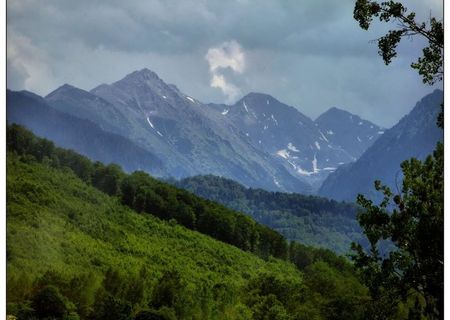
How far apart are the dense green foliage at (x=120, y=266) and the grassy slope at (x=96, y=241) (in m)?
0.12

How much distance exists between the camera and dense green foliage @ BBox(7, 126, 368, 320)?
3198 centimetres

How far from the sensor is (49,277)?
33.8 m

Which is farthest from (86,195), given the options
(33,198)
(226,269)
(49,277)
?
(49,277)

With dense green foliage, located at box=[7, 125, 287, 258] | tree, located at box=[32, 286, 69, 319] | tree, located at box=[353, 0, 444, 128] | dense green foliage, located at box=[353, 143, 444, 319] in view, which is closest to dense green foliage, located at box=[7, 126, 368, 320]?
tree, located at box=[32, 286, 69, 319]

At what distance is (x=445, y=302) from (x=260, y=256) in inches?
2558

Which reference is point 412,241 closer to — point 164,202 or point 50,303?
point 50,303

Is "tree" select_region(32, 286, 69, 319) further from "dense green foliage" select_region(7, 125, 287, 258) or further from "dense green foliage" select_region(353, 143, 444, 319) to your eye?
"dense green foliage" select_region(7, 125, 287, 258)

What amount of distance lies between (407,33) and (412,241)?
267cm

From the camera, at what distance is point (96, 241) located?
54375 mm

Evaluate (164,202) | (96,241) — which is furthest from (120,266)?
(164,202)

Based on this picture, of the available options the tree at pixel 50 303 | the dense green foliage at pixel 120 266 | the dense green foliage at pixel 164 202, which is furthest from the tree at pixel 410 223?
the dense green foliage at pixel 164 202

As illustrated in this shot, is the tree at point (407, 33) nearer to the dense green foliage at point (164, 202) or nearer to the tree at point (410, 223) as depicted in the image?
the tree at point (410, 223)

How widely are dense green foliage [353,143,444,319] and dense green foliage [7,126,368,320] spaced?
3215 mm

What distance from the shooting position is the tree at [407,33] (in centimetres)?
811
